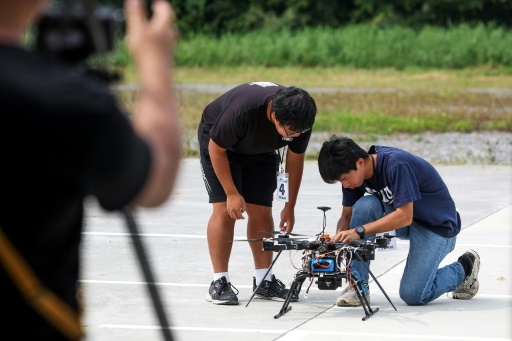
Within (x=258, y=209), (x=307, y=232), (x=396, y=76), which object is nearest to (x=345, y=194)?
(x=258, y=209)

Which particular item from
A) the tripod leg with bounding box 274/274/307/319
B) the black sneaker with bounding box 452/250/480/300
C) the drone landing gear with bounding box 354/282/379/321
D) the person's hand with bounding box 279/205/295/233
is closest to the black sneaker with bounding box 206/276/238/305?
the tripod leg with bounding box 274/274/307/319

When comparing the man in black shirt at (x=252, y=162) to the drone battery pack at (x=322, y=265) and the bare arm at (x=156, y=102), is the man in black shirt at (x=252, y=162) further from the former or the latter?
the bare arm at (x=156, y=102)

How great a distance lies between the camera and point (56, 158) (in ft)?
6.37

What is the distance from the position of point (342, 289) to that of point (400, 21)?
145 feet

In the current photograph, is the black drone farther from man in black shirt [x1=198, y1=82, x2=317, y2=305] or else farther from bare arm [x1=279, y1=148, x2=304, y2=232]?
bare arm [x1=279, y1=148, x2=304, y2=232]

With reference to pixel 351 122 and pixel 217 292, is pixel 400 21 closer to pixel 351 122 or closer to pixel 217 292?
pixel 351 122

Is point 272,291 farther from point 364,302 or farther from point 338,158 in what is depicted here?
point 338,158

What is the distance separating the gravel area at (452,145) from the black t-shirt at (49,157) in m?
13.8

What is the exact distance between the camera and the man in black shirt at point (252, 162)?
22.2 feet

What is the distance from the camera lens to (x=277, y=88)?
276 inches

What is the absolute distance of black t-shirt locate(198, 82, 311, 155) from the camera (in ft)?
22.6

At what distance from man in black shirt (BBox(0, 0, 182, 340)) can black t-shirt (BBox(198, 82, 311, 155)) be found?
188 inches

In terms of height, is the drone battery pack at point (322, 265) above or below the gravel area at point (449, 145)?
above

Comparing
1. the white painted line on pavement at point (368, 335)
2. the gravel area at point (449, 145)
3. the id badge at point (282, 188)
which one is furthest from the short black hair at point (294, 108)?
the gravel area at point (449, 145)
